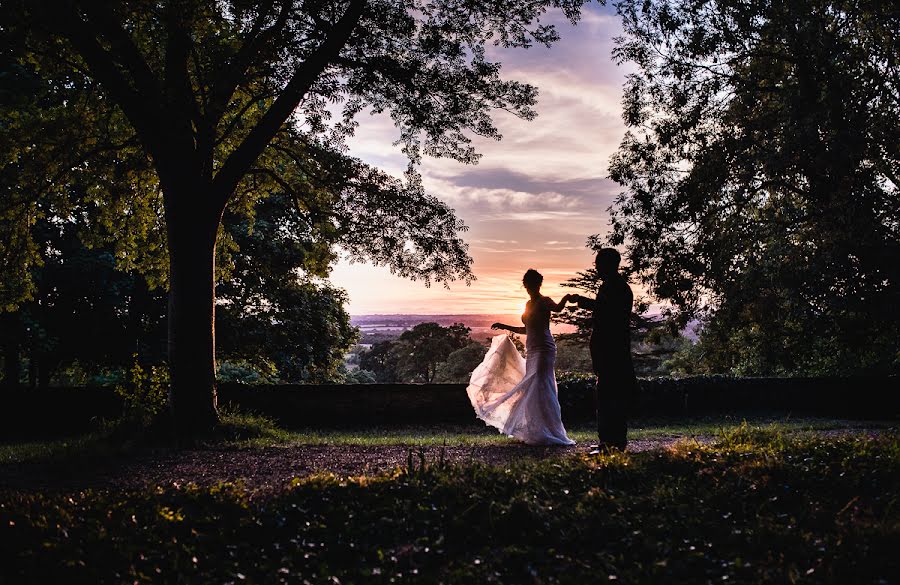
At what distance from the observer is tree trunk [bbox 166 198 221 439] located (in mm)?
11070

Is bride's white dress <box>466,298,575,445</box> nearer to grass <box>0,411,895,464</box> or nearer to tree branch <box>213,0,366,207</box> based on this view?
grass <box>0,411,895,464</box>

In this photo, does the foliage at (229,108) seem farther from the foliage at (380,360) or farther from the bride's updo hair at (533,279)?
the foliage at (380,360)

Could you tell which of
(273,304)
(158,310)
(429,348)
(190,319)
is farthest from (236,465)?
(429,348)

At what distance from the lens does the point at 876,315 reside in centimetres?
1541

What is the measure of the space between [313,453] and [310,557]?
4.95 m

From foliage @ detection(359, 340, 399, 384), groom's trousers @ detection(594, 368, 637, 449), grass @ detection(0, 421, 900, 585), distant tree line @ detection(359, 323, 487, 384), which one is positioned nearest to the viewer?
grass @ detection(0, 421, 900, 585)

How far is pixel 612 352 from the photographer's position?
8250mm

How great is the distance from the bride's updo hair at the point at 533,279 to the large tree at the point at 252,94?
3.33 m

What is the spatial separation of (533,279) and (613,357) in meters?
2.32

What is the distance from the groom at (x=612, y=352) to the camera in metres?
8.23

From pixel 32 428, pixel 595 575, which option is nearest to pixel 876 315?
pixel 595 575

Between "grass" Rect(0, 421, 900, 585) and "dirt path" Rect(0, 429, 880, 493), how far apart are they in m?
1.04

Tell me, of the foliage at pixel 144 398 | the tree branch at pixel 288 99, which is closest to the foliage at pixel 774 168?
the tree branch at pixel 288 99

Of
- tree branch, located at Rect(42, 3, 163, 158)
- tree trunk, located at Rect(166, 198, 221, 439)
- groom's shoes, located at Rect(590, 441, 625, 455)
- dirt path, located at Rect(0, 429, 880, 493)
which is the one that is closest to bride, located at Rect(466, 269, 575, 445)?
dirt path, located at Rect(0, 429, 880, 493)
